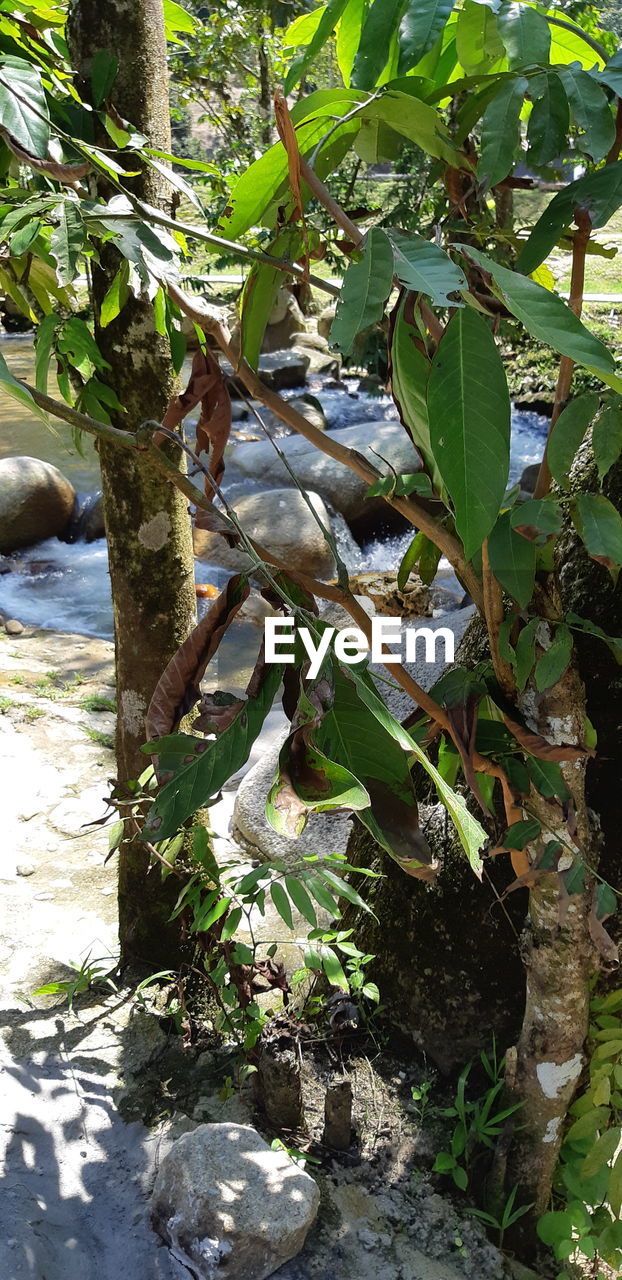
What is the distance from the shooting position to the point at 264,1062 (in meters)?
1.85

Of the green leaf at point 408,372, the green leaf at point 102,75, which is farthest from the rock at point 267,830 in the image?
the green leaf at point 408,372

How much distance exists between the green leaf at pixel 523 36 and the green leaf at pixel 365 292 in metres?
0.32

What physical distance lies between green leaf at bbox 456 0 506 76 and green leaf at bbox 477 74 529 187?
5cm

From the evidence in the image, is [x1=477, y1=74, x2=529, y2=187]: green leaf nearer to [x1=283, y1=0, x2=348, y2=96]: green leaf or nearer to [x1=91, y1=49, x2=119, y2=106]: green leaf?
[x1=283, y1=0, x2=348, y2=96]: green leaf

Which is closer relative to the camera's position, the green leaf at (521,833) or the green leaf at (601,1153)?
the green leaf at (521,833)

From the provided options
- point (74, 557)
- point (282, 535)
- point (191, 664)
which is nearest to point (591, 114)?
point (191, 664)

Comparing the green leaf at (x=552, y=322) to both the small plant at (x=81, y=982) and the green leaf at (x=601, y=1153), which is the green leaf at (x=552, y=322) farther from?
the small plant at (x=81, y=982)

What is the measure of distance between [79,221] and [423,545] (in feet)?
2.40

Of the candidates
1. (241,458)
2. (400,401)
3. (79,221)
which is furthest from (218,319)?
(241,458)

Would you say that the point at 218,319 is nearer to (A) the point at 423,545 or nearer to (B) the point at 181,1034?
(A) the point at 423,545

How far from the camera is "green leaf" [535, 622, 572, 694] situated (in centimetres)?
130

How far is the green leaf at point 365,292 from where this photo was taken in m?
0.81

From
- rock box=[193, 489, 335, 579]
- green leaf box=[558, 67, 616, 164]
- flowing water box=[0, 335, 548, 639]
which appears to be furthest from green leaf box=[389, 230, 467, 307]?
rock box=[193, 489, 335, 579]

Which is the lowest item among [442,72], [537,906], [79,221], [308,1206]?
[308,1206]
